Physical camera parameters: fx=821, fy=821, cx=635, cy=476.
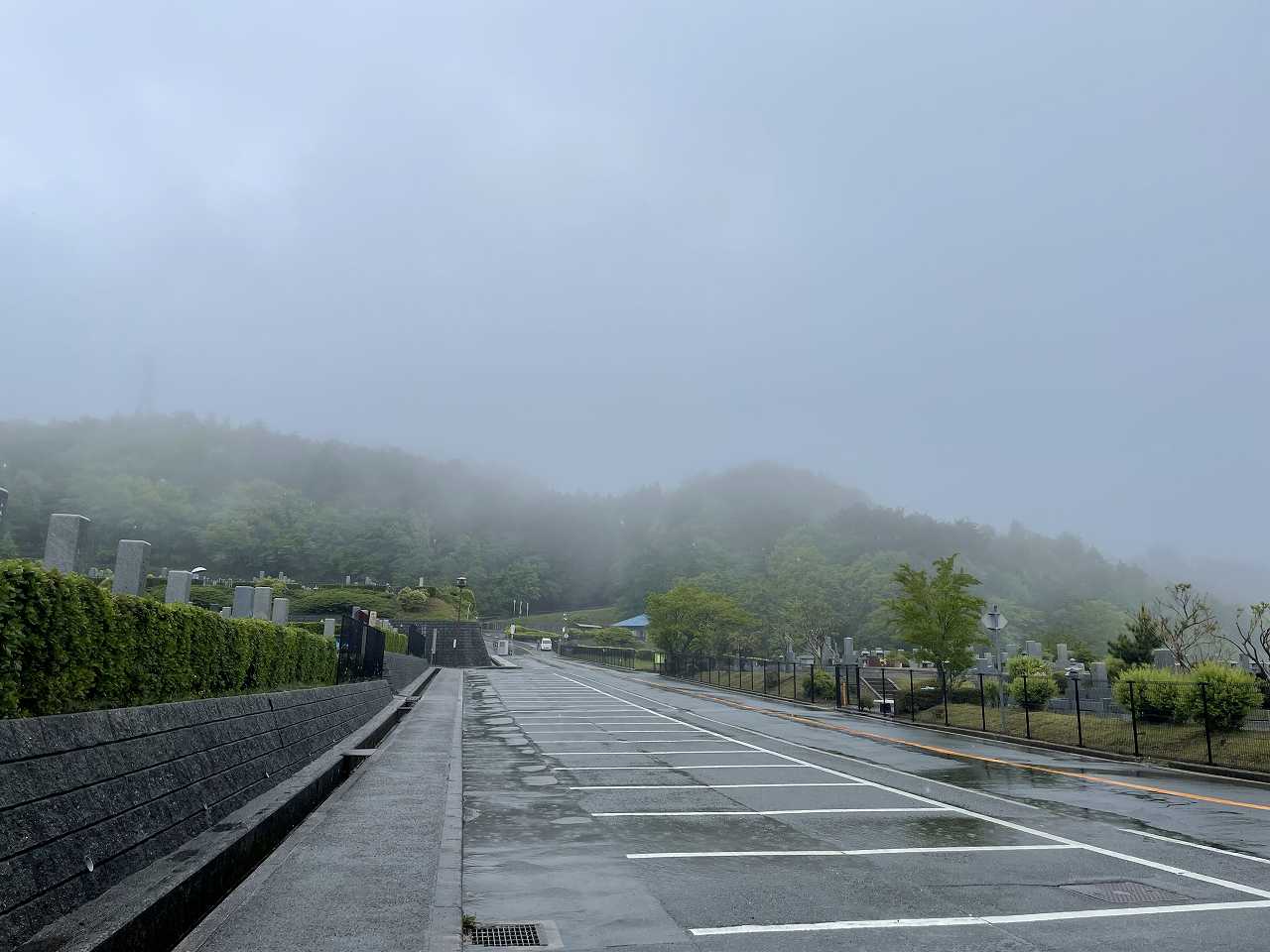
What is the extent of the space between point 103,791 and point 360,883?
79.2 inches

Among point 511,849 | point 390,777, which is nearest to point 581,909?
point 511,849

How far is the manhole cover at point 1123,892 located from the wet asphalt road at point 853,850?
3 cm

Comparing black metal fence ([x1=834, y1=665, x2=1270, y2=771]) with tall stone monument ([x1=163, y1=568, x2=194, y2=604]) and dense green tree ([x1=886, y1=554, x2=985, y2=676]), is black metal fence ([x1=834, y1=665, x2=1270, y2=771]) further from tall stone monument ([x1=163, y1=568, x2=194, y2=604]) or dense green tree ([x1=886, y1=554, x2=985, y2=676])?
tall stone monument ([x1=163, y1=568, x2=194, y2=604])

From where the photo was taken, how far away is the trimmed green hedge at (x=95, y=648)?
543cm

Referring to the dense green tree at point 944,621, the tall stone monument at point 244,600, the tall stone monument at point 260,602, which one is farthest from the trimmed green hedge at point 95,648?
the dense green tree at point 944,621

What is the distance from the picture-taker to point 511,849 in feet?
28.3

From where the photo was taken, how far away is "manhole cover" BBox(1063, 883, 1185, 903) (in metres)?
7.13

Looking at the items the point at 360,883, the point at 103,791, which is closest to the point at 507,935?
the point at 360,883

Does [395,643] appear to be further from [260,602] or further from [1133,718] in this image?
[1133,718]

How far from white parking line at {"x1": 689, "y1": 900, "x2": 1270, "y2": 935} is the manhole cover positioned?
0.23m

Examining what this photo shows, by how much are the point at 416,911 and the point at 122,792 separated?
231cm

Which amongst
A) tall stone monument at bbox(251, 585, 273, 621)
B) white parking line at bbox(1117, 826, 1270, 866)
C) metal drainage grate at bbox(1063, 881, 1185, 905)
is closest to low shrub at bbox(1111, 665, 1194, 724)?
white parking line at bbox(1117, 826, 1270, 866)

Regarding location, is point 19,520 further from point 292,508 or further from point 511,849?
point 511,849

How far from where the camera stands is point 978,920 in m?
6.40
